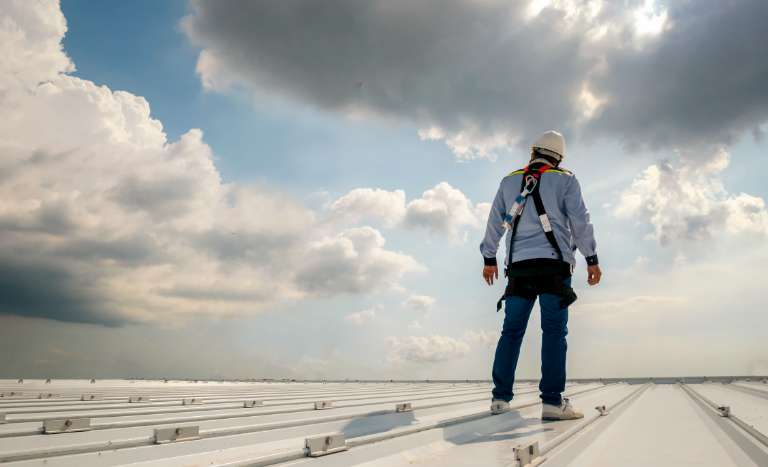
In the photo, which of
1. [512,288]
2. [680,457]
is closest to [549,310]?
[512,288]

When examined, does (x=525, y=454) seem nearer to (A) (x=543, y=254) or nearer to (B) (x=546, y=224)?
(A) (x=543, y=254)

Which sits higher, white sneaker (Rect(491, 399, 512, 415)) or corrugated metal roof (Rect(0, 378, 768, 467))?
corrugated metal roof (Rect(0, 378, 768, 467))

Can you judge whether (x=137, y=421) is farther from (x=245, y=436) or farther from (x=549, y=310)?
(x=549, y=310)

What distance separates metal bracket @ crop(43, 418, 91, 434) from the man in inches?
115

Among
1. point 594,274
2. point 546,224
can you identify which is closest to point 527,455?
point 546,224

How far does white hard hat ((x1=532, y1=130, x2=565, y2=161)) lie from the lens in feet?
14.7

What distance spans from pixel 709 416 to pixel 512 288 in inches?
68.6

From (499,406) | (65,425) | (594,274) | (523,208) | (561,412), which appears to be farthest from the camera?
(523,208)

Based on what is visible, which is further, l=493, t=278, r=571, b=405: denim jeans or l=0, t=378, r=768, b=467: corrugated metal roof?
l=493, t=278, r=571, b=405: denim jeans

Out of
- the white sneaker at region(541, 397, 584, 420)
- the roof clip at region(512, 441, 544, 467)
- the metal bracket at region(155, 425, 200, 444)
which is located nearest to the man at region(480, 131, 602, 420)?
the white sneaker at region(541, 397, 584, 420)

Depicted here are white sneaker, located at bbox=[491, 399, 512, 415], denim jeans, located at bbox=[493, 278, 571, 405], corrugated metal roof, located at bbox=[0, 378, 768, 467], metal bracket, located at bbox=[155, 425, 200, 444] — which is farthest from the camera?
white sneaker, located at bbox=[491, 399, 512, 415]

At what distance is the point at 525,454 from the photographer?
1826 mm

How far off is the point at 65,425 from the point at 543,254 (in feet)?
11.9

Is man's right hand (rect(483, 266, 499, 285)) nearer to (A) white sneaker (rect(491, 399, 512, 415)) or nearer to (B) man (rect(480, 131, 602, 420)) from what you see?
(B) man (rect(480, 131, 602, 420))
